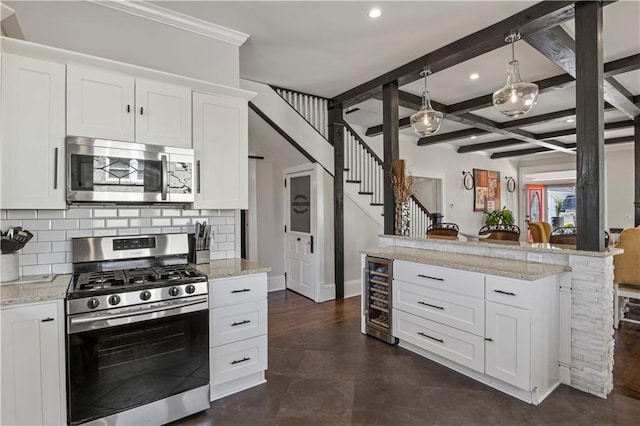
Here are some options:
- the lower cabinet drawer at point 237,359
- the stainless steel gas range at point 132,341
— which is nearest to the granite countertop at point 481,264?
the lower cabinet drawer at point 237,359

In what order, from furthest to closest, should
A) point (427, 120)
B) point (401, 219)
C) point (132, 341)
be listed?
point (401, 219)
point (427, 120)
point (132, 341)

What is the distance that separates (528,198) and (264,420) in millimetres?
10378

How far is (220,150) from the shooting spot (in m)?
2.93

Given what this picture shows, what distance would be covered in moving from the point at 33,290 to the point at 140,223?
891 millimetres

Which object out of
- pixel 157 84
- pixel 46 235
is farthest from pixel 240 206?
pixel 46 235

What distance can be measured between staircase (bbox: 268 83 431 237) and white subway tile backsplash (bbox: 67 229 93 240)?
2.96m

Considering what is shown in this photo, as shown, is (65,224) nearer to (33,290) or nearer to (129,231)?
(129,231)

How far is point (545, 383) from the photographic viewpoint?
250cm

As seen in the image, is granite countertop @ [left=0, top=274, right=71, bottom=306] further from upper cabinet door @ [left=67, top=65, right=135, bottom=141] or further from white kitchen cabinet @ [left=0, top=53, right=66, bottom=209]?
upper cabinet door @ [left=67, top=65, right=135, bottom=141]

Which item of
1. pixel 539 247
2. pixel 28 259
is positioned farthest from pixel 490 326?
pixel 28 259

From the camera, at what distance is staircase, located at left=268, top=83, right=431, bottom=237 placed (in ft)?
16.3

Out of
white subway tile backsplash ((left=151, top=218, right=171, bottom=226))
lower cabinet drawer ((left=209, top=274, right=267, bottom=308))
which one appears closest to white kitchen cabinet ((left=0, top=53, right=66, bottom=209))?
white subway tile backsplash ((left=151, top=218, right=171, bottom=226))

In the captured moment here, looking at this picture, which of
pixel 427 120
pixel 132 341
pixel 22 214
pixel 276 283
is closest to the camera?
pixel 132 341

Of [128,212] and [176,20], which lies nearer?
[128,212]
